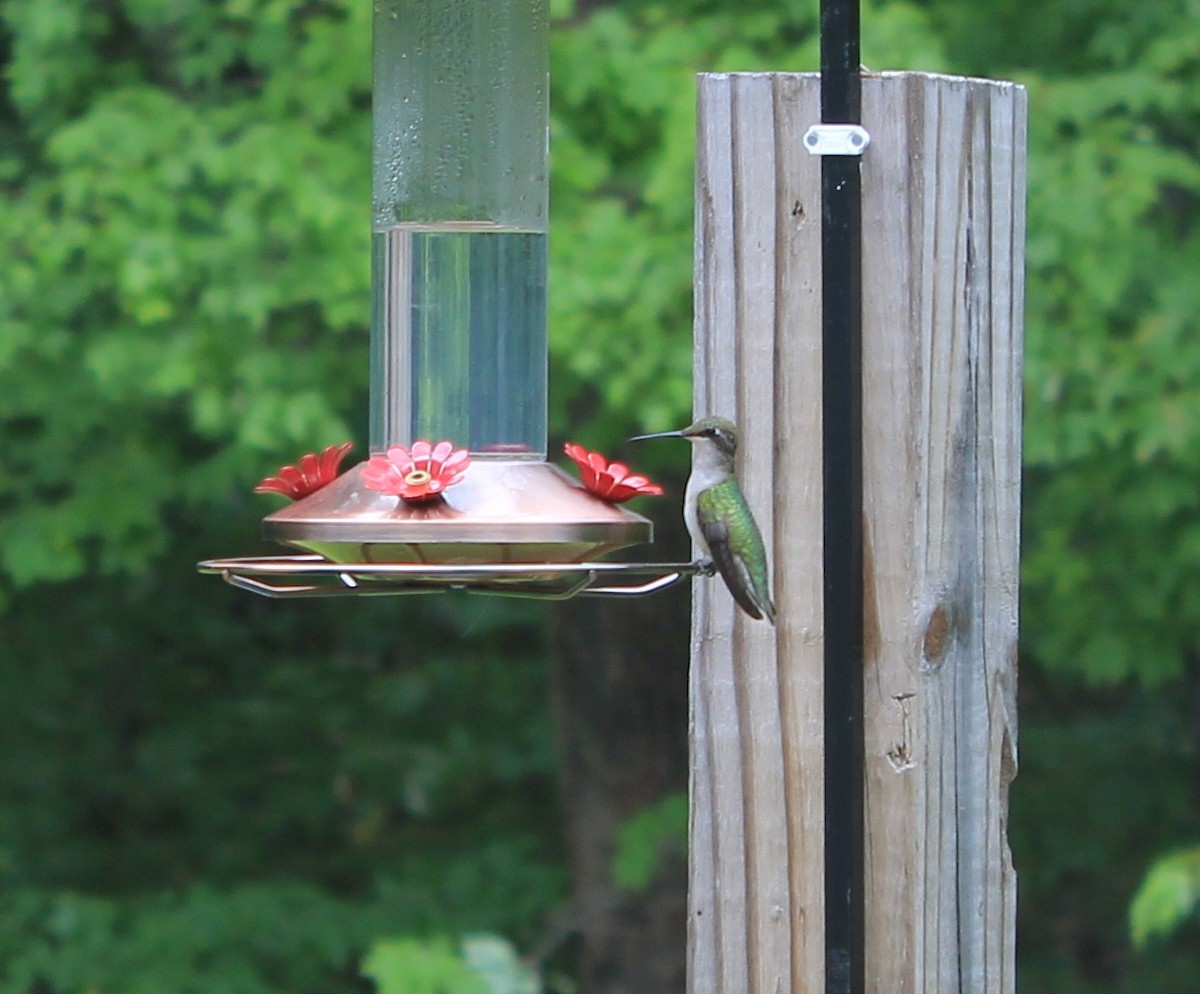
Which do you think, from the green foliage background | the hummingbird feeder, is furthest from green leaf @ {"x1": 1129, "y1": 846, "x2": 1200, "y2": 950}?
the hummingbird feeder

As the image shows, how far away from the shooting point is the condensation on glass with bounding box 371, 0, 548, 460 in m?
2.50

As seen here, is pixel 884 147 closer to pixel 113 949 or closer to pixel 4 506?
pixel 4 506

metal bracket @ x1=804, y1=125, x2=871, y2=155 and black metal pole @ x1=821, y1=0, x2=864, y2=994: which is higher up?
metal bracket @ x1=804, y1=125, x2=871, y2=155

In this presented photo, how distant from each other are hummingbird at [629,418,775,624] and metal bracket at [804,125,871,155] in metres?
0.30

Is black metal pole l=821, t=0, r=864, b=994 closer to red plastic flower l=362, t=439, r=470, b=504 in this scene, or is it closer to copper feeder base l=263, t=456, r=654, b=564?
copper feeder base l=263, t=456, r=654, b=564

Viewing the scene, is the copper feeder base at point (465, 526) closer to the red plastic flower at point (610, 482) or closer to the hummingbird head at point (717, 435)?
the red plastic flower at point (610, 482)

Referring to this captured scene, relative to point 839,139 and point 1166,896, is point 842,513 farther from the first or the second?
point 1166,896

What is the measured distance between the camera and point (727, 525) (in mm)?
1937

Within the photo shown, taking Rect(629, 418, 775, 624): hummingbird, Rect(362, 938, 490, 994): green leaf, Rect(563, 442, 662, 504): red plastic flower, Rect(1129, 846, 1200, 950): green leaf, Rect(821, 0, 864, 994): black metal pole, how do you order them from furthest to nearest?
Rect(362, 938, 490, 994): green leaf → Rect(1129, 846, 1200, 950): green leaf → Rect(563, 442, 662, 504): red plastic flower → Rect(629, 418, 775, 624): hummingbird → Rect(821, 0, 864, 994): black metal pole

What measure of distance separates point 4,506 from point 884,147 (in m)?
4.64

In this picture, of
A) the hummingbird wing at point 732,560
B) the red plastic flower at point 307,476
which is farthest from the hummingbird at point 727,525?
the red plastic flower at point 307,476

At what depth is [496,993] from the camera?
5809mm

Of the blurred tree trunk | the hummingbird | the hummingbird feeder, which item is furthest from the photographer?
the blurred tree trunk

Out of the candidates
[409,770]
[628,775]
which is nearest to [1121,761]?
[628,775]
